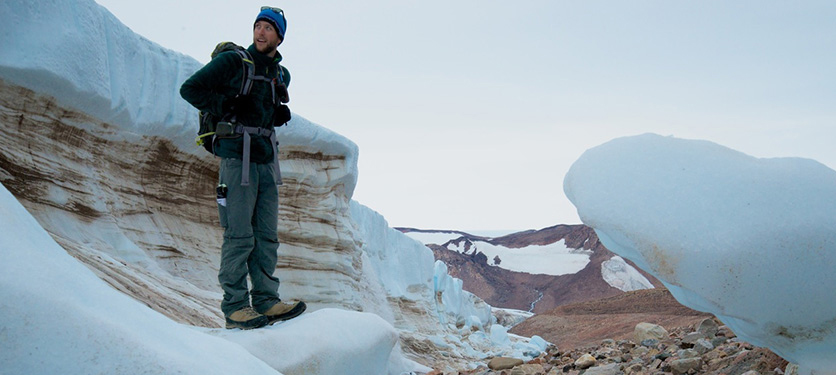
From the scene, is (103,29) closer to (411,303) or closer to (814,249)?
(814,249)

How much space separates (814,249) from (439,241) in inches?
2013

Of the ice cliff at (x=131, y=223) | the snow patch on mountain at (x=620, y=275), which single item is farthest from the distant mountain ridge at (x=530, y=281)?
the ice cliff at (x=131, y=223)

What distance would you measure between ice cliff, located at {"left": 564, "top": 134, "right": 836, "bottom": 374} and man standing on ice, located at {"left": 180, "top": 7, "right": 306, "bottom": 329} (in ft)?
6.11

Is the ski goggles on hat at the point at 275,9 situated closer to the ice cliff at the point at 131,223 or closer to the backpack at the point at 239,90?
the backpack at the point at 239,90

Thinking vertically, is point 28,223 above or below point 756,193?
below

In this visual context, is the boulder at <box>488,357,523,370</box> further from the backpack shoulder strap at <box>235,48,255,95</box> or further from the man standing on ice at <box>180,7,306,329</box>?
the backpack shoulder strap at <box>235,48,255,95</box>

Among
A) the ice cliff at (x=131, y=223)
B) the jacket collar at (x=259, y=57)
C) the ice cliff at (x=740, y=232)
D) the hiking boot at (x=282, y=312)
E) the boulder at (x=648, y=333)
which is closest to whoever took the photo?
the ice cliff at (x=131, y=223)

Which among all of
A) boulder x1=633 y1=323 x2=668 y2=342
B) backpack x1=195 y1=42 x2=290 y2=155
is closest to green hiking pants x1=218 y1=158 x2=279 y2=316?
backpack x1=195 y1=42 x2=290 y2=155

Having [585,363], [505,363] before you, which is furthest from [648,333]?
[585,363]

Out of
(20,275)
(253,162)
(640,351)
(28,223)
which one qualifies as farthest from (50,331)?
(640,351)

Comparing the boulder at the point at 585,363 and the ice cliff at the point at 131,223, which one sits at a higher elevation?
the ice cliff at the point at 131,223

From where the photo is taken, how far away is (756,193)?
2.87 meters

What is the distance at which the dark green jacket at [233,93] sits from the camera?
3309 millimetres

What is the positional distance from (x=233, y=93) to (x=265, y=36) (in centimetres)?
38
